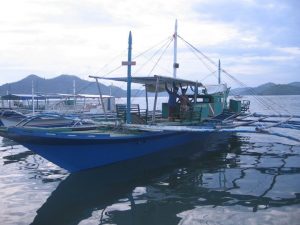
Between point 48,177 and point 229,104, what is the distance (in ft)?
59.0

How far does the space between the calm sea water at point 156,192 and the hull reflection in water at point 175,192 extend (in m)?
0.03

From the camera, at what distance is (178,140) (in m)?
17.9

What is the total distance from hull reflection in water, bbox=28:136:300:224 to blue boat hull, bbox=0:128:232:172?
19.3 inches

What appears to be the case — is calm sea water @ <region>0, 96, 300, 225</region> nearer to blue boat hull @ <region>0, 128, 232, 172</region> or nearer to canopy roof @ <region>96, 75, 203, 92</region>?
blue boat hull @ <region>0, 128, 232, 172</region>

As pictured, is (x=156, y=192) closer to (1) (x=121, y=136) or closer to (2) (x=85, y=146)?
(1) (x=121, y=136)

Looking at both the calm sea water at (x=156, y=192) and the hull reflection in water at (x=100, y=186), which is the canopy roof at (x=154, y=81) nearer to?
the hull reflection in water at (x=100, y=186)

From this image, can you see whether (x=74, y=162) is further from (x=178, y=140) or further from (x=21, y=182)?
(x=178, y=140)

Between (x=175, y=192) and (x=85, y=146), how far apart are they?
360 centimetres

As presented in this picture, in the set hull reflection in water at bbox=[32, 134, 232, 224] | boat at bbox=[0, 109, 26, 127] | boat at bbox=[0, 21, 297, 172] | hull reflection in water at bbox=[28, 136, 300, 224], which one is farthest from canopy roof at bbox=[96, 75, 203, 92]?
boat at bbox=[0, 109, 26, 127]

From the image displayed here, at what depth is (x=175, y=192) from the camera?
38.7 ft

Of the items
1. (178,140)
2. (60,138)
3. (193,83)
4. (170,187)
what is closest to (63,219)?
(60,138)

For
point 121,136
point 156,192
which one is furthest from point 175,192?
point 121,136

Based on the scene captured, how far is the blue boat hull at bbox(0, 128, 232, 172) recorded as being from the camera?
1177 cm

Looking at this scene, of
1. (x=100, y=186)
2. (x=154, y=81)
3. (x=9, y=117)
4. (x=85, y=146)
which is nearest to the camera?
(x=100, y=186)
